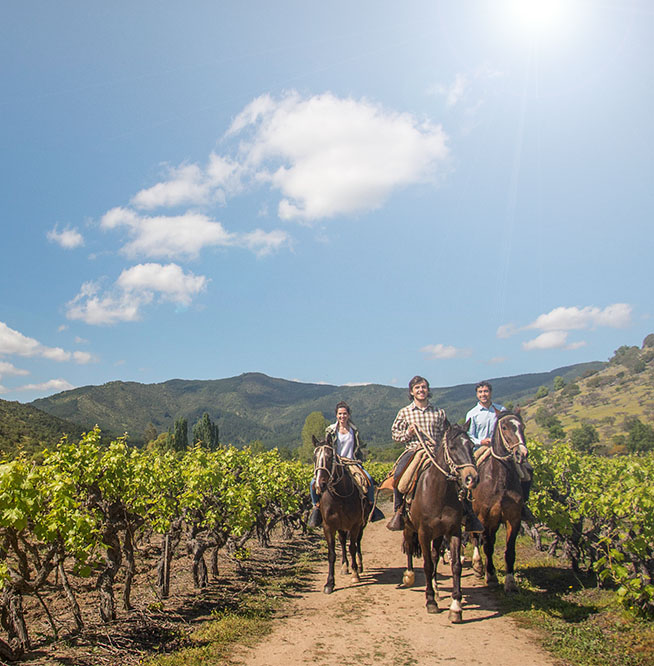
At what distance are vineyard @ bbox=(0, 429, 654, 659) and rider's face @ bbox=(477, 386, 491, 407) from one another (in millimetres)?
2456

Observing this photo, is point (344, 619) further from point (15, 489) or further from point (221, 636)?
point (15, 489)

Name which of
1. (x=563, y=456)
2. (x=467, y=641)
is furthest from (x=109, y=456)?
(x=563, y=456)

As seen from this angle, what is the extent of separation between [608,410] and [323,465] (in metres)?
123

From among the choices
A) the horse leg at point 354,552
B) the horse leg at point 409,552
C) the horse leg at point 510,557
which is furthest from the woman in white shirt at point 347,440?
the horse leg at point 510,557

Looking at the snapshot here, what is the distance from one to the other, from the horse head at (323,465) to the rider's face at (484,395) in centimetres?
357

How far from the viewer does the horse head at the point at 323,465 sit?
1010 centimetres

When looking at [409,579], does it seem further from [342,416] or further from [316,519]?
[342,416]

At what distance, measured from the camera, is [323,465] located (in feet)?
33.5

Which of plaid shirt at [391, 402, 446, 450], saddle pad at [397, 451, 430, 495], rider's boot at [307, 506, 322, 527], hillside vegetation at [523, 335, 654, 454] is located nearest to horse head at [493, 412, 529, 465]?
plaid shirt at [391, 402, 446, 450]

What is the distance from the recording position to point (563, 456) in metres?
14.0

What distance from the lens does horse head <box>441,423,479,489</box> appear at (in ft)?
25.8

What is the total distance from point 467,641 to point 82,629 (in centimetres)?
544

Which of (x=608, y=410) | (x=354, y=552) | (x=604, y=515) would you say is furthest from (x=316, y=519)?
(x=608, y=410)

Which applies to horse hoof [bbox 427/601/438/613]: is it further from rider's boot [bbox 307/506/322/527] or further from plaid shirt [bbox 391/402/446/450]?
rider's boot [bbox 307/506/322/527]
